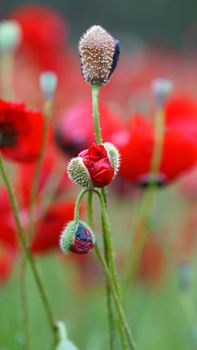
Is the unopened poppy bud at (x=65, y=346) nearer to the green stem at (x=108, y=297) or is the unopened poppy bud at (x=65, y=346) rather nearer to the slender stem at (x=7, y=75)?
the green stem at (x=108, y=297)

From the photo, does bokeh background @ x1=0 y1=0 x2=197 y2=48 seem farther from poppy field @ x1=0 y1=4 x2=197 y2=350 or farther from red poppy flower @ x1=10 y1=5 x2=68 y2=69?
poppy field @ x1=0 y1=4 x2=197 y2=350

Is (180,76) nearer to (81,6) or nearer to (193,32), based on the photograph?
(193,32)

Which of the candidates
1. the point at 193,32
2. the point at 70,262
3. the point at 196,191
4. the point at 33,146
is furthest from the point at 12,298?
the point at 193,32

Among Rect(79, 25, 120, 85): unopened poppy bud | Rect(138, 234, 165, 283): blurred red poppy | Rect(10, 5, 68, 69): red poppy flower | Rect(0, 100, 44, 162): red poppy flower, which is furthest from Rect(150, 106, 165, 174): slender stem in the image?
Rect(10, 5, 68, 69): red poppy flower

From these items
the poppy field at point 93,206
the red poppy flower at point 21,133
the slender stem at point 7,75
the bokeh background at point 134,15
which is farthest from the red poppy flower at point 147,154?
the bokeh background at point 134,15

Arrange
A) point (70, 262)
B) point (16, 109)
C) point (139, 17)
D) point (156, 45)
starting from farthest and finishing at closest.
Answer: point (139, 17)
point (156, 45)
point (70, 262)
point (16, 109)
